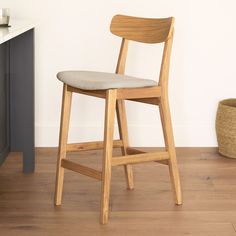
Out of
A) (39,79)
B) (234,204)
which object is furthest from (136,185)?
(39,79)

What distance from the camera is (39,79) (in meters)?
3.49

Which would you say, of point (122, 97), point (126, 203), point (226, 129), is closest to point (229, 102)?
point (226, 129)

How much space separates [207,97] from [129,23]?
1016mm

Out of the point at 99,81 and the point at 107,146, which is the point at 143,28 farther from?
the point at 107,146

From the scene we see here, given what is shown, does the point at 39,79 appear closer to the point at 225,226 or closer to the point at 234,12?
the point at 234,12

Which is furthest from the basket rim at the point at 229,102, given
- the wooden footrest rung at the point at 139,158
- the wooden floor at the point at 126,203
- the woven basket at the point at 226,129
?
the wooden footrest rung at the point at 139,158

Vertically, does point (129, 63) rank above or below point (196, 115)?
above

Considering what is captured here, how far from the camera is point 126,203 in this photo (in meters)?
2.58

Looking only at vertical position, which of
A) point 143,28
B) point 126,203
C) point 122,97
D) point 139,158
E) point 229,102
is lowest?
point 126,203

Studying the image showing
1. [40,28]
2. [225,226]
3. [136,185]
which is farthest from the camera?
[40,28]

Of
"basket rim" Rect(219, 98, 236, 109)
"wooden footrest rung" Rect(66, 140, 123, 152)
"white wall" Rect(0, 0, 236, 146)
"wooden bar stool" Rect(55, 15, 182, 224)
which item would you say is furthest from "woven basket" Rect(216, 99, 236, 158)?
"wooden footrest rung" Rect(66, 140, 123, 152)

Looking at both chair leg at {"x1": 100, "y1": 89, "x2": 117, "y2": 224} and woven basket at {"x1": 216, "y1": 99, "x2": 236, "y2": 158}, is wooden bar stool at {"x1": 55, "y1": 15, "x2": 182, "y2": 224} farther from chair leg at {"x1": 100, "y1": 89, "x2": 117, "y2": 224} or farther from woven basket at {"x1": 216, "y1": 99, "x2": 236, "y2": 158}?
woven basket at {"x1": 216, "y1": 99, "x2": 236, "y2": 158}

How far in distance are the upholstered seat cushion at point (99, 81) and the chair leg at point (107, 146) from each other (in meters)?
0.03

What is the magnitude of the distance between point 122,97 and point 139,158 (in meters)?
0.28
